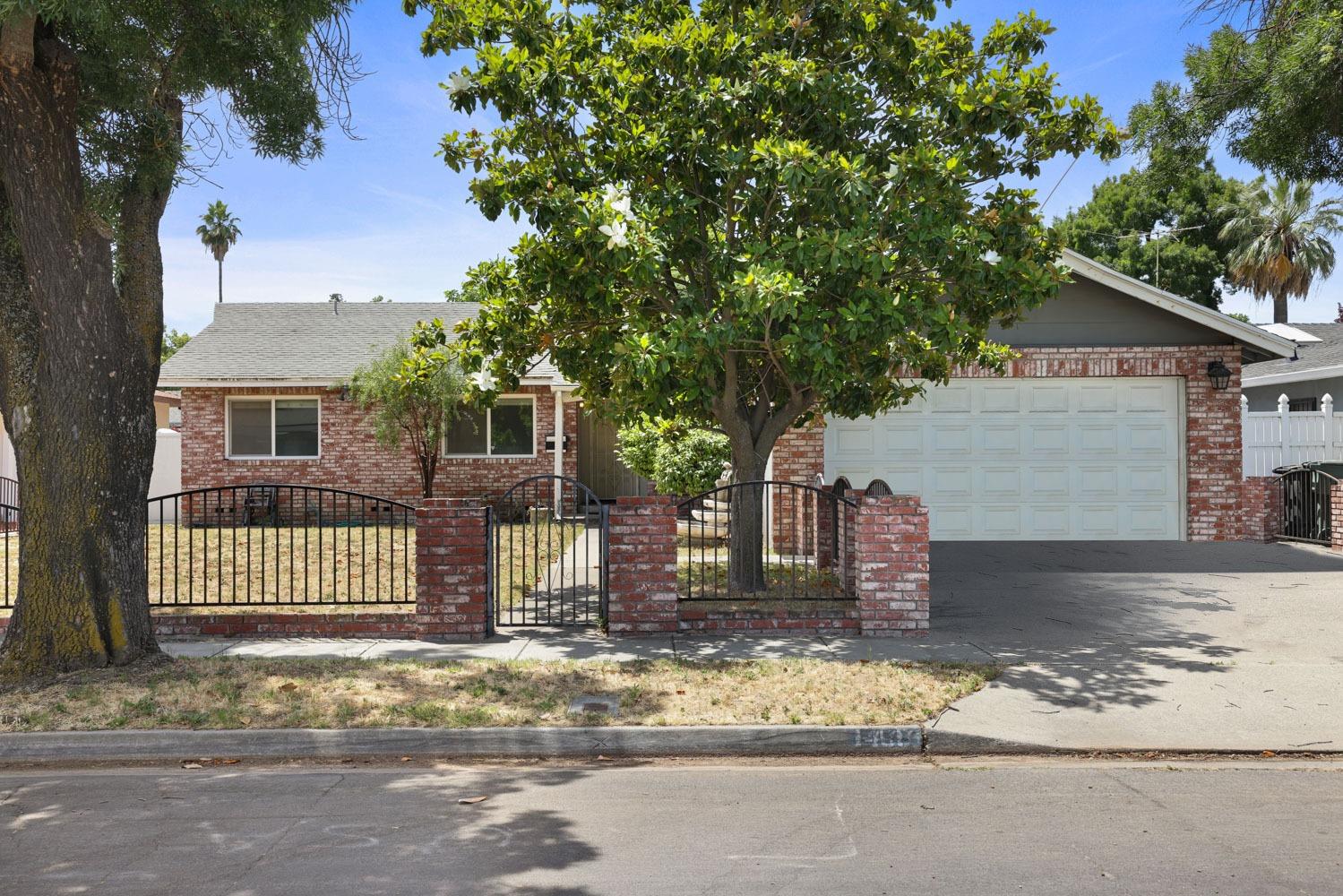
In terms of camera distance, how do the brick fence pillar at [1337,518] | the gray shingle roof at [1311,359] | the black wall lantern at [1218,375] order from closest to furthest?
the brick fence pillar at [1337,518] < the black wall lantern at [1218,375] < the gray shingle roof at [1311,359]

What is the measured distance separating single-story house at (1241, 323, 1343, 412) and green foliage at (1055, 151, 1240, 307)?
10.3m

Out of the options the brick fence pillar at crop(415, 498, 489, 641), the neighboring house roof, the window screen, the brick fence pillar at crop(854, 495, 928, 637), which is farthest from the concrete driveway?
the window screen

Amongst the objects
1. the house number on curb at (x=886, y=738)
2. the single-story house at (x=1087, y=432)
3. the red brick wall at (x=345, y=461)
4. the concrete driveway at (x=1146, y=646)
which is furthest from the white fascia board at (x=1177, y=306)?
the house number on curb at (x=886, y=738)

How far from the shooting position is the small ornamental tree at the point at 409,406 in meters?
18.4

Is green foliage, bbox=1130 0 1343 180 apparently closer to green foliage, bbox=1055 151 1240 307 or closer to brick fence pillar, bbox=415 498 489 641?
brick fence pillar, bbox=415 498 489 641

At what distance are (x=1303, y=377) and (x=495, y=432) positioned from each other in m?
16.7

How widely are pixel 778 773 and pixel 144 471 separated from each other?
5.11 m

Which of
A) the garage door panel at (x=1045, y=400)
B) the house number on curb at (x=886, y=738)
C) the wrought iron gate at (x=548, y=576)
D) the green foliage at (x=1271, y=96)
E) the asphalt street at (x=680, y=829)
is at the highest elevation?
the green foliage at (x=1271, y=96)

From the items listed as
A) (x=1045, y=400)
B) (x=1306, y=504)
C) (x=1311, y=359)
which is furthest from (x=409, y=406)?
(x=1311, y=359)

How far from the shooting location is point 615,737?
6.01m

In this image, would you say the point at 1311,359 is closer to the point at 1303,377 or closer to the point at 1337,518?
the point at 1303,377

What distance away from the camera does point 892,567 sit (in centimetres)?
862

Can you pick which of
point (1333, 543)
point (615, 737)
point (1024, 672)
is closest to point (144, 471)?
point (615, 737)

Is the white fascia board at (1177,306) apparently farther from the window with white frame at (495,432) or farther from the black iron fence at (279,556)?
the window with white frame at (495,432)
